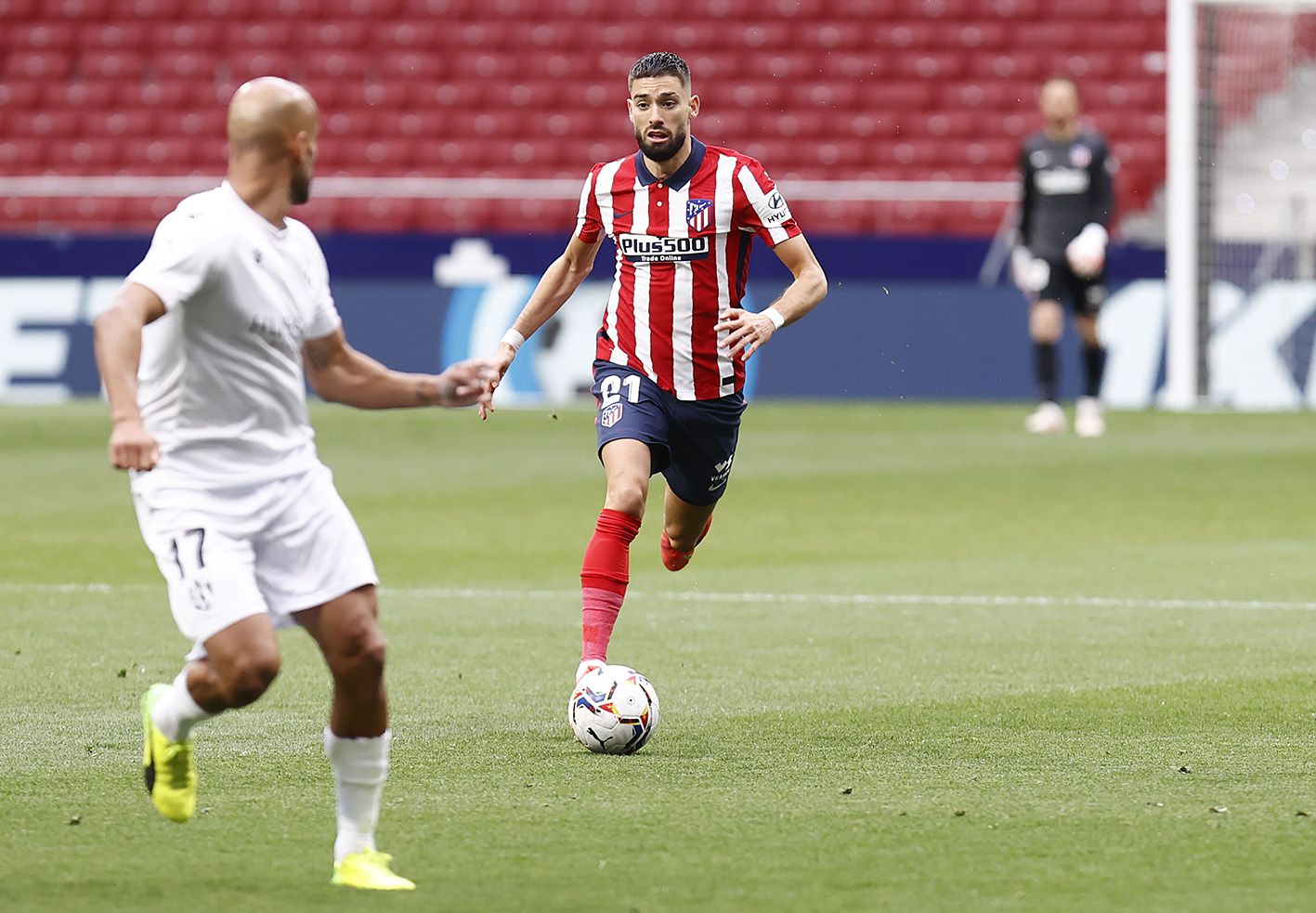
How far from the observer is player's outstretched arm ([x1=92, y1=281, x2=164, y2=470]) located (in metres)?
4.24

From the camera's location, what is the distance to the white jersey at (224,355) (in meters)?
4.65

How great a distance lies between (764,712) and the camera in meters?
6.84

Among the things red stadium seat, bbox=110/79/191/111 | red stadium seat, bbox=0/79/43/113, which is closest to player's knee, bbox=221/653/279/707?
red stadium seat, bbox=110/79/191/111

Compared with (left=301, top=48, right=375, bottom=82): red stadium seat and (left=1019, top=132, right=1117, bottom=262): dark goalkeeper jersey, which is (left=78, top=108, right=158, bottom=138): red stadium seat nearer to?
(left=301, top=48, right=375, bottom=82): red stadium seat

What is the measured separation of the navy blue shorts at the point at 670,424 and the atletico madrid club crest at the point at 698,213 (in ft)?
1.71

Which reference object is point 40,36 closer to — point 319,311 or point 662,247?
point 662,247

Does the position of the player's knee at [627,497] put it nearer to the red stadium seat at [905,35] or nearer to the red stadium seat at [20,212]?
the red stadium seat at [20,212]

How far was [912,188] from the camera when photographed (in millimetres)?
20656

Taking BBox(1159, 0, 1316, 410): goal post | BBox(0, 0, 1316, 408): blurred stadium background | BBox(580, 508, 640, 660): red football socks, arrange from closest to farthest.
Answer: BBox(580, 508, 640, 660): red football socks → BBox(1159, 0, 1316, 410): goal post → BBox(0, 0, 1316, 408): blurred stadium background

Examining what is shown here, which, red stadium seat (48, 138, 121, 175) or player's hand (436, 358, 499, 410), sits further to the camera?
red stadium seat (48, 138, 121, 175)

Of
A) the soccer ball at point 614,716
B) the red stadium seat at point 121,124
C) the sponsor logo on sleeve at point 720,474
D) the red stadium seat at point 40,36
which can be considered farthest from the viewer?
the red stadium seat at point 40,36

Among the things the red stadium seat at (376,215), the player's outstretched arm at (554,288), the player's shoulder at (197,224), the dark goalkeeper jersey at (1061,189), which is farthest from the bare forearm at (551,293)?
the red stadium seat at (376,215)

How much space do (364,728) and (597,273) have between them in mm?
15546

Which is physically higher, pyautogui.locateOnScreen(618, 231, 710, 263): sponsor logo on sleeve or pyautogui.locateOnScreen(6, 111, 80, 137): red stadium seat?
pyautogui.locateOnScreen(618, 231, 710, 263): sponsor logo on sleeve
